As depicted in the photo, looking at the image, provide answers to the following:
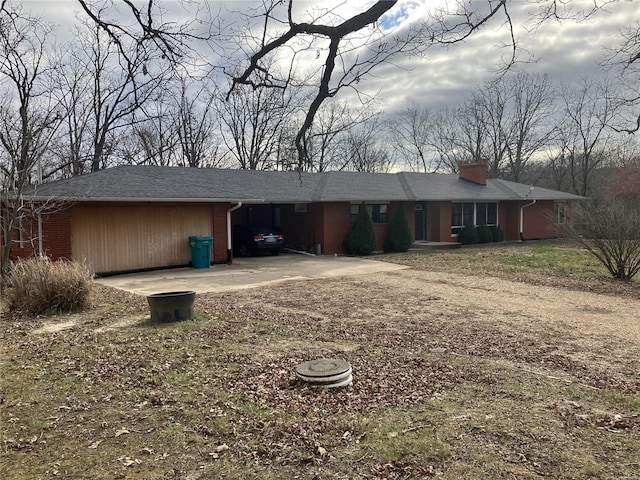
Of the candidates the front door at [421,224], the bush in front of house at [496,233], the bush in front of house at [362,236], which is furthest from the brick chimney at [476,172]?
the bush in front of house at [362,236]

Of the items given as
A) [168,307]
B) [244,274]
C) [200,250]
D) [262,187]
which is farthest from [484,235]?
[168,307]

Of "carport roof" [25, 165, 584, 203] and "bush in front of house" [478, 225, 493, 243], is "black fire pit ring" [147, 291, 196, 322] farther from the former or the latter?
"bush in front of house" [478, 225, 493, 243]

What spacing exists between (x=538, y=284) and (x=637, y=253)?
289 centimetres

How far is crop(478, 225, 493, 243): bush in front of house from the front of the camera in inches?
1000

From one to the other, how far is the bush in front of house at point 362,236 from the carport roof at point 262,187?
79 cm

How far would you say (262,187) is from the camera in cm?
2012

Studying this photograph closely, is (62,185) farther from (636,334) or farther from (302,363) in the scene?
(636,334)

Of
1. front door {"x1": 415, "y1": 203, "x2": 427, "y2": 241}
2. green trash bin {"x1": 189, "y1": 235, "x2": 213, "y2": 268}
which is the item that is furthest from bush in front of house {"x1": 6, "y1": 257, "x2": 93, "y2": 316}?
front door {"x1": 415, "y1": 203, "x2": 427, "y2": 241}

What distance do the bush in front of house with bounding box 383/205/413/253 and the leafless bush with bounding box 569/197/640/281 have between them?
8.40 metres

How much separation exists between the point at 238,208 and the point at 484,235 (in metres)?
12.9

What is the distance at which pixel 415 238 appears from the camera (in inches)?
974

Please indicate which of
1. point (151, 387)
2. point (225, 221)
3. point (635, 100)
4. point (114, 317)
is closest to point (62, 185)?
point (225, 221)

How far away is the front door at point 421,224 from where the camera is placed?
2514 cm

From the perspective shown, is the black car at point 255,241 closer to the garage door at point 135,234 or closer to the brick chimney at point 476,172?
the garage door at point 135,234
